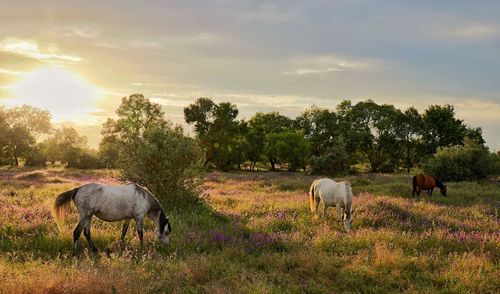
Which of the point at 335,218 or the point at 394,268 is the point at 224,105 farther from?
the point at 394,268

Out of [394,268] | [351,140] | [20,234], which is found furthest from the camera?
[351,140]

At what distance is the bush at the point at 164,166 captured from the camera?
55.9ft

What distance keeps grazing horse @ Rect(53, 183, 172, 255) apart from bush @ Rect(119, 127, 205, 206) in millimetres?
6137

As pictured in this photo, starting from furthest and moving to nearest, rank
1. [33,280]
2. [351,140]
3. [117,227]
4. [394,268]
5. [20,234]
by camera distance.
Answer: [351,140] → [117,227] → [20,234] → [394,268] → [33,280]

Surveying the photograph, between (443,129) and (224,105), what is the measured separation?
4262 centimetres

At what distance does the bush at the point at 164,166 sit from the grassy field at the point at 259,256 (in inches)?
67.2

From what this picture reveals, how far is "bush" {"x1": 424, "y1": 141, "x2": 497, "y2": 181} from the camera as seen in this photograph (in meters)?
40.8

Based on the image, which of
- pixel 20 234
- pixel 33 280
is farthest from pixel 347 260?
pixel 20 234

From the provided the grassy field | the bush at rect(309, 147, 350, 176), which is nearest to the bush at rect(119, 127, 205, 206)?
the grassy field

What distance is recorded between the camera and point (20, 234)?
11.3 metres

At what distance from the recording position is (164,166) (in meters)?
17.0

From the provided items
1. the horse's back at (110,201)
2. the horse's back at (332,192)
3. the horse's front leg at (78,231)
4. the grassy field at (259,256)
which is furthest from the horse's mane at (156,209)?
the horse's back at (332,192)

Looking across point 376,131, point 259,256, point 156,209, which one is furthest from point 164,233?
point 376,131

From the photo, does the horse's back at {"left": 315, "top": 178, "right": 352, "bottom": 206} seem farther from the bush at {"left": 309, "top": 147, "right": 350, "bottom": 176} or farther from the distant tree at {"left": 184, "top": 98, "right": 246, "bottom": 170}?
the distant tree at {"left": 184, "top": 98, "right": 246, "bottom": 170}
